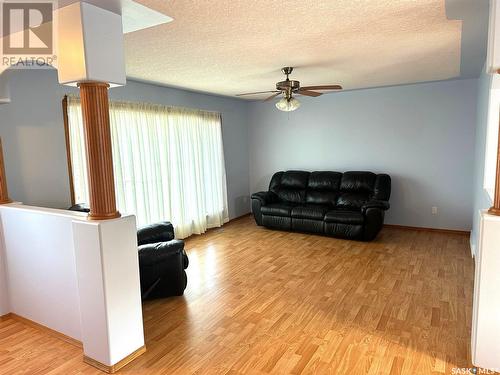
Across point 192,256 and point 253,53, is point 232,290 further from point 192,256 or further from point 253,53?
point 253,53

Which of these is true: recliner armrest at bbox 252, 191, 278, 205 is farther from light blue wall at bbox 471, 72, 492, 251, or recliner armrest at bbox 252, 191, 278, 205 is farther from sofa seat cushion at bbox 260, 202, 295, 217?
light blue wall at bbox 471, 72, 492, 251

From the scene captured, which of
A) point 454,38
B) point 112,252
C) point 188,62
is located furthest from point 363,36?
point 112,252

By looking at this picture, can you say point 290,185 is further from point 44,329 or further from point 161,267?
point 44,329

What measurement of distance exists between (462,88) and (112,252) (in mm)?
5420

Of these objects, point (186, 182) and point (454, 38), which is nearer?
point (454, 38)

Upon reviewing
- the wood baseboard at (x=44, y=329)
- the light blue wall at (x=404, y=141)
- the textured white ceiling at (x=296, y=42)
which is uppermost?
the textured white ceiling at (x=296, y=42)

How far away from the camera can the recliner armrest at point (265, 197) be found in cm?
595

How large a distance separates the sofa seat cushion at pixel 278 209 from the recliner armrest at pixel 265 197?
107mm

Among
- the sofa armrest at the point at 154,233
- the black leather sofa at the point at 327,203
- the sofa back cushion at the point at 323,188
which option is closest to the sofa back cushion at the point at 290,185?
the black leather sofa at the point at 327,203

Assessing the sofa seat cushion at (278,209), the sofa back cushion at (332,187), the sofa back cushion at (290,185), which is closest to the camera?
the sofa back cushion at (332,187)

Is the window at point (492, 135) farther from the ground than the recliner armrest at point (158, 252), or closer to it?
farther from the ground

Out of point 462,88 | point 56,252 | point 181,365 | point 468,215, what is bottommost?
point 181,365

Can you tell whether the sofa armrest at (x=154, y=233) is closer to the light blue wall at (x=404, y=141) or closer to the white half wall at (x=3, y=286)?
the white half wall at (x=3, y=286)

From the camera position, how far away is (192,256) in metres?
4.67
